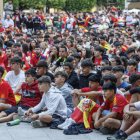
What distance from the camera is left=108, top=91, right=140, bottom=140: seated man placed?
14.7ft

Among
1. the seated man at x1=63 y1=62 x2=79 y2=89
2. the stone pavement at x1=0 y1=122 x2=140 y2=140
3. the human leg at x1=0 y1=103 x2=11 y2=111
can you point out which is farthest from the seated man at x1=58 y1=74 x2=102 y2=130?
the human leg at x1=0 y1=103 x2=11 y2=111

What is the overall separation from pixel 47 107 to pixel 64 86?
75 cm

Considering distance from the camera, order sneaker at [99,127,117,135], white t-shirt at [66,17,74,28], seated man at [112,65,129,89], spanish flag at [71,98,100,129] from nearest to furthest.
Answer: sneaker at [99,127,117,135] < spanish flag at [71,98,100,129] < seated man at [112,65,129,89] < white t-shirt at [66,17,74,28]

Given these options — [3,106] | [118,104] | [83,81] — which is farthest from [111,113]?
[3,106]

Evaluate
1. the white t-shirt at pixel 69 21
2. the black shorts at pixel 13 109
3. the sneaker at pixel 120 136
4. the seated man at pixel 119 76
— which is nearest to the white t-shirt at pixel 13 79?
the black shorts at pixel 13 109

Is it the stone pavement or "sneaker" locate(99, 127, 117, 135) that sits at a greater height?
"sneaker" locate(99, 127, 117, 135)

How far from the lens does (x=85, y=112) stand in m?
5.24

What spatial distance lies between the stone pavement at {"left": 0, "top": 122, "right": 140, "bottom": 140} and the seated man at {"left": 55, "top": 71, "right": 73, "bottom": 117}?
91 centimetres

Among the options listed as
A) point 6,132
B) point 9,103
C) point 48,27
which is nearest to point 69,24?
point 48,27

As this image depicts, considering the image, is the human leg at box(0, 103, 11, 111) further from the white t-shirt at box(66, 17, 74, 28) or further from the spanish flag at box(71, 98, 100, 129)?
the white t-shirt at box(66, 17, 74, 28)

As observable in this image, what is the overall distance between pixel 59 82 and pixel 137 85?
159 centimetres

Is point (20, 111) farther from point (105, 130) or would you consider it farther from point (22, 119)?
point (105, 130)

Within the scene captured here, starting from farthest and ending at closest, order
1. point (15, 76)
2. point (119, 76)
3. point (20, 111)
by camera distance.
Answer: point (15, 76) → point (119, 76) → point (20, 111)

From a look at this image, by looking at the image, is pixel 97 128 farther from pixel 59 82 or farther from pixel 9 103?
pixel 9 103
